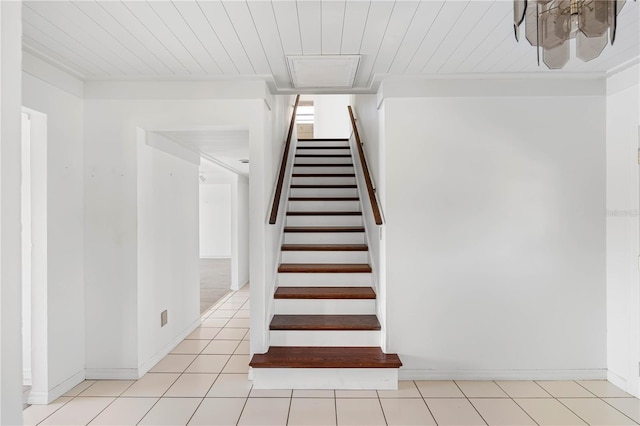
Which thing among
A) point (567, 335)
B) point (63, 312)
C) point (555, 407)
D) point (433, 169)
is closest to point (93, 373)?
point (63, 312)

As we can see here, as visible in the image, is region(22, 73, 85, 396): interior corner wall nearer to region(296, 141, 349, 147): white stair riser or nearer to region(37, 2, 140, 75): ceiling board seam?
region(37, 2, 140, 75): ceiling board seam

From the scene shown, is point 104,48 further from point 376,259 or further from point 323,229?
point 376,259

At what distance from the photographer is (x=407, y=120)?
3.06 m

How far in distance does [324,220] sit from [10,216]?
346 cm

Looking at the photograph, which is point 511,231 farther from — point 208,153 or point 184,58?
point 208,153

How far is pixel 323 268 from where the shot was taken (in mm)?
3605

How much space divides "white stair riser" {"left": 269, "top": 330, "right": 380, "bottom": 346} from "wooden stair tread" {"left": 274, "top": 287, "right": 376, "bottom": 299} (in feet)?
1.06

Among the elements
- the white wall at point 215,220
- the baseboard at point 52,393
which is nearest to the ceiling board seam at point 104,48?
the baseboard at point 52,393

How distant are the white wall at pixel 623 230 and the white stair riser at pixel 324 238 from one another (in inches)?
86.5

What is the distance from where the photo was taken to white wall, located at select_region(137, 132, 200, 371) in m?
3.17

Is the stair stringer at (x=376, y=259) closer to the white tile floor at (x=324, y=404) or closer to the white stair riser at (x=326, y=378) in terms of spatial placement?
the white stair riser at (x=326, y=378)

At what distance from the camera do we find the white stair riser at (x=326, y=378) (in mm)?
2855

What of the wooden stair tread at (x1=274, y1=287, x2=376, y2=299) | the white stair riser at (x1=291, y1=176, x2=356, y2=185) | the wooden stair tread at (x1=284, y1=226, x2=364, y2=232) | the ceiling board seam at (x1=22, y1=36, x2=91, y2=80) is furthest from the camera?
the white stair riser at (x1=291, y1=176, x2=356, y2=185)

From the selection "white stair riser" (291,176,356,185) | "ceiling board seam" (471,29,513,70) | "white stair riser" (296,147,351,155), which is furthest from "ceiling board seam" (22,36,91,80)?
"white stair riser" (296,147,351,155)
